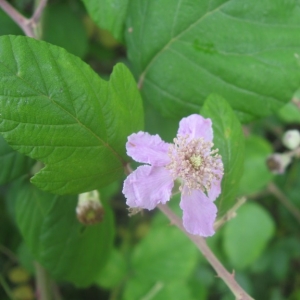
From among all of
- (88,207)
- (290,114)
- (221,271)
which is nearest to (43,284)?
(88,207)

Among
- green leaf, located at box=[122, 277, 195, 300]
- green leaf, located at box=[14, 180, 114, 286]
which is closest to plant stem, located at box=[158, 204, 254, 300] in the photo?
green leaf, located at box=[14, 180, 114, 286]

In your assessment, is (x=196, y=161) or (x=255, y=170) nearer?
(x=196, y=161)

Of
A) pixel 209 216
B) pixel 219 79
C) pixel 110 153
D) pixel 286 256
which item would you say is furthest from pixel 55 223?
pixel 286 256

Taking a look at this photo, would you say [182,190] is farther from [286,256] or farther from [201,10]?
[286,256]

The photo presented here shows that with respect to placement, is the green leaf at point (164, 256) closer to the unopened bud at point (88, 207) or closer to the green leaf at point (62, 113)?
the unopened bud at point (88, 207)

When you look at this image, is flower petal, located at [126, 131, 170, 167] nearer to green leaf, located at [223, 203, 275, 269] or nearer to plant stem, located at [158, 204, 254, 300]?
plant stem, located at [158, 204, 254, 300]

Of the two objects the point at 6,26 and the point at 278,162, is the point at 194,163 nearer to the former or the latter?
the point at 278,162
